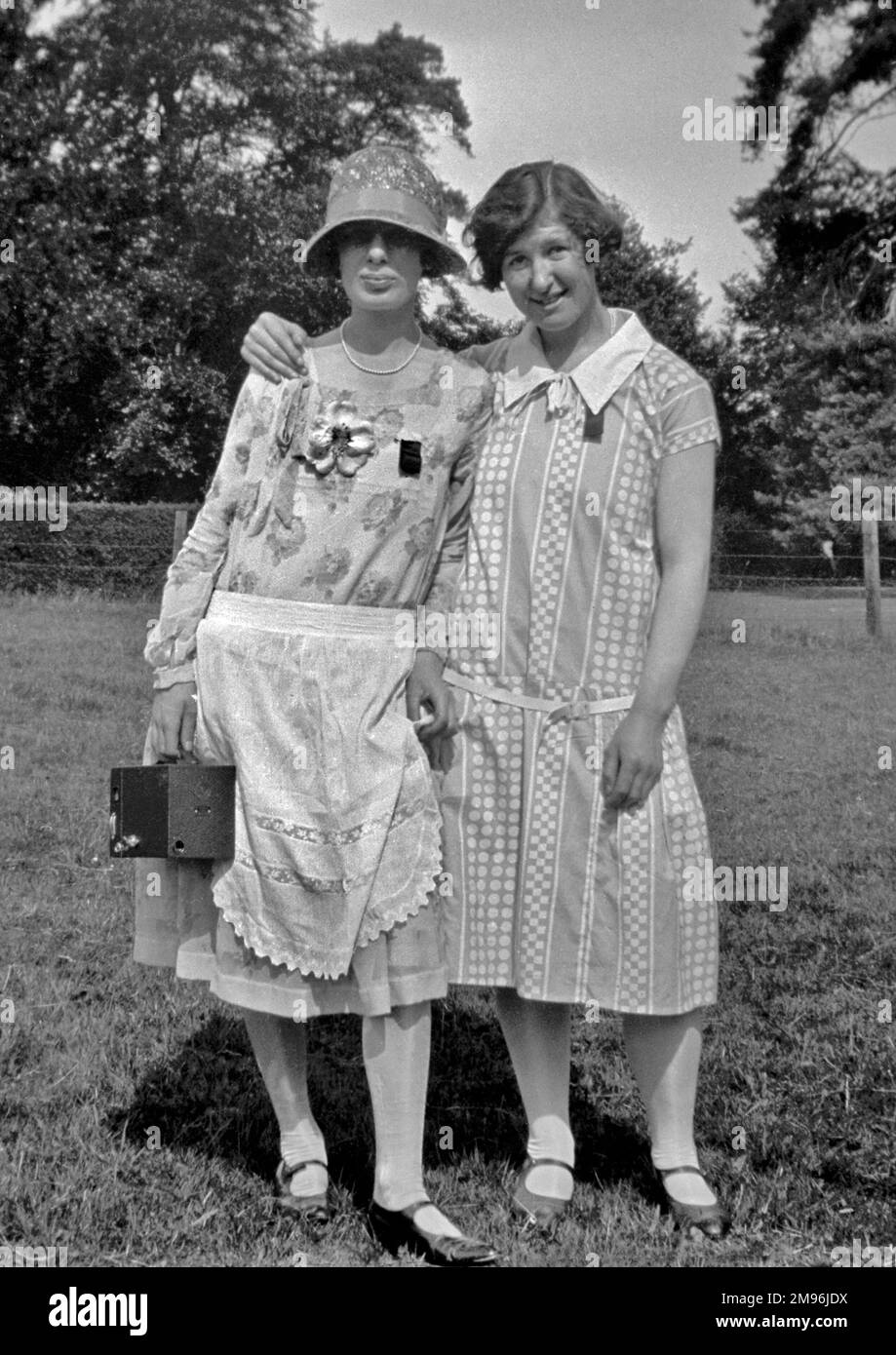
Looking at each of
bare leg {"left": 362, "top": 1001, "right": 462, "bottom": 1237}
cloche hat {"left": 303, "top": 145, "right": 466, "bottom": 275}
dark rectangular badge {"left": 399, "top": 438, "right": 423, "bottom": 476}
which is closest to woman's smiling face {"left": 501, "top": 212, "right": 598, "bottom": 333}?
cloche hat {"left": 303, "top": 145, "right": 466, "bottom": 275}

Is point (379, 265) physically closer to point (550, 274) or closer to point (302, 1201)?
point (550, 274)

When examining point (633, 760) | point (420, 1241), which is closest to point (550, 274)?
point (633, 760)

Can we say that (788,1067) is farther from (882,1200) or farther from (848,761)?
(848,761)

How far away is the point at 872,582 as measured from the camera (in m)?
13.9

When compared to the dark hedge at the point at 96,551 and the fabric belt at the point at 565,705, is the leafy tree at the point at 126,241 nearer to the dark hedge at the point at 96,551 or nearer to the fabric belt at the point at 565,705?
the dark hedge at the point at 96,551

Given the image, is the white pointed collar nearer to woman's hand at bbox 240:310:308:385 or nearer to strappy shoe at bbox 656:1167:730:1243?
woman's hand at bbox 240:310:308:385

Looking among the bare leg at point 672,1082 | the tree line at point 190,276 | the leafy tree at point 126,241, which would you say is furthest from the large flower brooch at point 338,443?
the leafy tree at point 126,241

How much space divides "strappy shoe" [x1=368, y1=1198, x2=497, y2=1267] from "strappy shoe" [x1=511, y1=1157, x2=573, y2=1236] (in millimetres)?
156

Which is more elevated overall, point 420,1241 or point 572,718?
point 572,718

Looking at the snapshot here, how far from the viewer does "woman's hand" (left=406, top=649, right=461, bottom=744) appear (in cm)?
299

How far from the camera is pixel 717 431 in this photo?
2906mm

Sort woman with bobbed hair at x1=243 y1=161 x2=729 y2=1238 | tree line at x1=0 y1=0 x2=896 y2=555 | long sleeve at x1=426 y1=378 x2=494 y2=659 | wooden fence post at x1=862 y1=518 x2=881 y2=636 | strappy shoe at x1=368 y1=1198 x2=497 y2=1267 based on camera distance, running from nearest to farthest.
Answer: strappy shoe at x1=368 y1=1198 x2=497 y2=1267 → woman with bobbed hair at x1=243 y1=161 x2=729 y2=1238 → long sleeve at x1=426 y1=378 x2=494 y2=659 → wooden fence post at x1=862 y1=518 x2=881 y2=636 → tree line at x1=0 y1=0 x2=896 y2=555

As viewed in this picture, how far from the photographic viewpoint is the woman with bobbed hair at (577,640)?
2922 millimetres

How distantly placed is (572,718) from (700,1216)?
1047 millimetres
